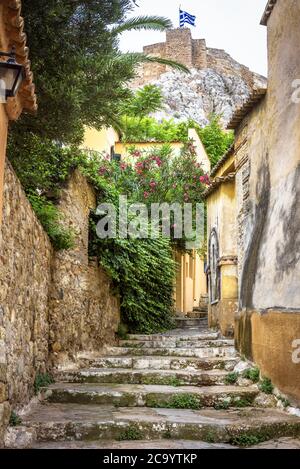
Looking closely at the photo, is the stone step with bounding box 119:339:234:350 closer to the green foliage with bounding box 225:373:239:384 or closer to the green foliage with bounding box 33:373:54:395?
the green foliage with bounding box 225:373:239:384

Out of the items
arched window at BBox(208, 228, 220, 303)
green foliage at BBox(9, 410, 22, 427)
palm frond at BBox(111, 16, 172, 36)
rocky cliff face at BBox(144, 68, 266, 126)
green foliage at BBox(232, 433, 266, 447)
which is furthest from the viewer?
rocky cliff face at BBox(144, 68, 266, 126)

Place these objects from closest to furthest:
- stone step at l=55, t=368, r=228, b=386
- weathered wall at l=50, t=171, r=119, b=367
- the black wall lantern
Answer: the black wall lantern, stone step at l=55, t=368, r=228, b=386, weathered wall at l=50, t=171, r=119, b=367

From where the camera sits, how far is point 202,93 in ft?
143

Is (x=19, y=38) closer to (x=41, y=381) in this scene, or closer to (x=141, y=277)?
(x=41, y=381)

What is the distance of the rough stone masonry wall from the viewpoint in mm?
4742

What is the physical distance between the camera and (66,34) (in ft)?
22.1

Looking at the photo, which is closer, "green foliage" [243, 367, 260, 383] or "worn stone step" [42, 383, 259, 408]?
"worn stone step" [42, 383, 259, 408]

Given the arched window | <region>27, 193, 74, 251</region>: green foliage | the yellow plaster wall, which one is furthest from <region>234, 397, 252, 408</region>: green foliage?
the yellow plaster wall

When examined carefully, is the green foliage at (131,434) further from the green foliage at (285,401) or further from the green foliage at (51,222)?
the green foliage at (51,222)

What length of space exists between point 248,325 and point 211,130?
22.9m

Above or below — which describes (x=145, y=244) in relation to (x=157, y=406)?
above

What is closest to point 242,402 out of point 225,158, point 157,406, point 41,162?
point 157,406

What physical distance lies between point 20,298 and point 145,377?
2.75 metres

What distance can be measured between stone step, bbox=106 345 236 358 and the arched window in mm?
2759
